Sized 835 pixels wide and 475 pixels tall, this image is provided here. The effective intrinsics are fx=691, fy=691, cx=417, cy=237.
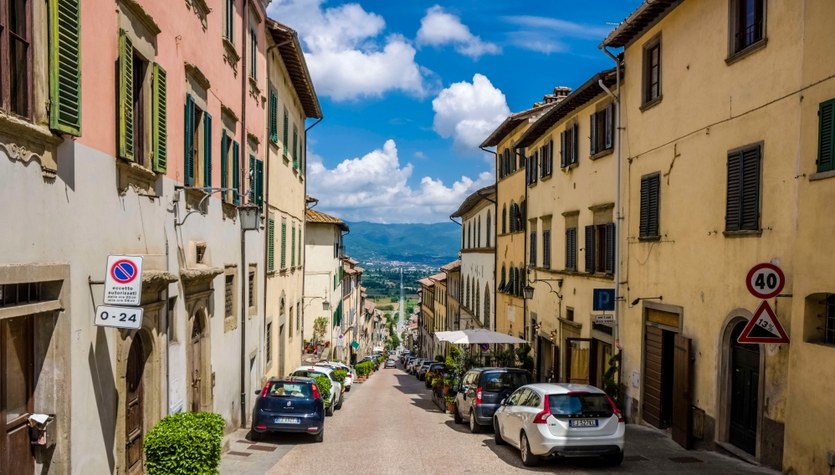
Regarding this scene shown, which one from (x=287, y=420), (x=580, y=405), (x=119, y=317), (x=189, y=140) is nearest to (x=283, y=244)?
(x=287, y=420)

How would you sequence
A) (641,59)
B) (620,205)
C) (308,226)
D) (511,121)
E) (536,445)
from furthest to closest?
(308,226), (511,121), (620,205), (641,59), (536,445)

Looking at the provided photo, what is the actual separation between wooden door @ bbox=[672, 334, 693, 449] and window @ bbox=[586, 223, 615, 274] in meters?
4.68

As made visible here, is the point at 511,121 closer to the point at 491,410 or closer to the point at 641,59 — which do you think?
the point at 641,59

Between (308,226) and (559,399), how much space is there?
A: 34045 millimetres

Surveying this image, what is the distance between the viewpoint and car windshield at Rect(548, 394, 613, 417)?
38.9 ft

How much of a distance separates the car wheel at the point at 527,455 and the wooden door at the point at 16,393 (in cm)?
816

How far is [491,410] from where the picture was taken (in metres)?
17.5

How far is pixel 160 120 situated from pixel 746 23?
1035 centimetres

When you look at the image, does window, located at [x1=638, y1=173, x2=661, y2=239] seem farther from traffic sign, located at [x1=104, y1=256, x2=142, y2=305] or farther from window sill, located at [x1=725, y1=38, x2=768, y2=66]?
traffic sign, located at [x1=104, y1=256, x2=142, y2=305]

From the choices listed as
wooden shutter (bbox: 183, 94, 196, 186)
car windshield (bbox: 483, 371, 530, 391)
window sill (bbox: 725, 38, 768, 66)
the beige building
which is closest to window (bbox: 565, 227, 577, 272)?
car windshield (bbox: 483, 371, 530, 391)

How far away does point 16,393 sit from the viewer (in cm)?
657

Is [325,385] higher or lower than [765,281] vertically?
lower

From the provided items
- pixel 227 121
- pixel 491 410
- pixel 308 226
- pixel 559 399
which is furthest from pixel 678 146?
pixel 308 226

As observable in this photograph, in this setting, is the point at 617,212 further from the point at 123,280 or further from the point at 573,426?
the point at 123,280
